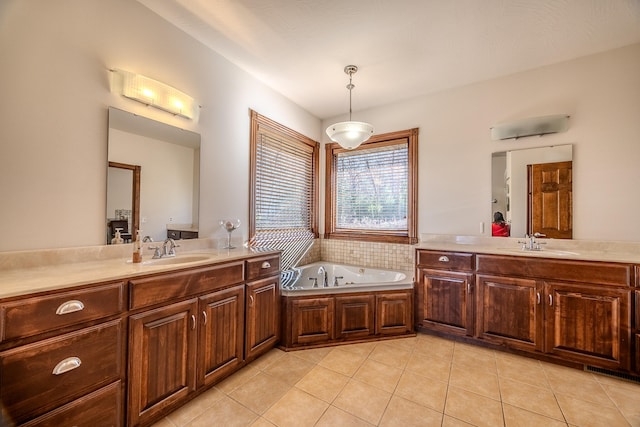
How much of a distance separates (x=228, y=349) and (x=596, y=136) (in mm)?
3791

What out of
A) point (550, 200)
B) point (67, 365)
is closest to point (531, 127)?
point (550, 200)

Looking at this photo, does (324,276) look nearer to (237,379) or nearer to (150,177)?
(237,379)

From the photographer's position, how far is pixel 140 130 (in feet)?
6.50

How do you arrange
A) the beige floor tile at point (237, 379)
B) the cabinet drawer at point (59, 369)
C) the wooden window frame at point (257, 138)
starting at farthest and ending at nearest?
the wooden window frame at point (257, 138) < the beige floor tile at point (237, 379) < the cabinet drawer at point (59, 369)

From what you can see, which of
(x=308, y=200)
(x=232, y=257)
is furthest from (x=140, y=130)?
(x=308, y=200)

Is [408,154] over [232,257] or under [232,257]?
over

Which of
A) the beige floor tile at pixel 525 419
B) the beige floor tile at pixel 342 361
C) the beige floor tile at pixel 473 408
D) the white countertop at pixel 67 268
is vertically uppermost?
the white countertop at pixel 67 268

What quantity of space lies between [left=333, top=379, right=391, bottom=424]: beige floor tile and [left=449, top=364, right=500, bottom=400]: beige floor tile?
59 centimetres

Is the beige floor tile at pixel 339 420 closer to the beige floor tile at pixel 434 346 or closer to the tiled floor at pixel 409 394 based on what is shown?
Answer: the tiled floor at pixel 409 394

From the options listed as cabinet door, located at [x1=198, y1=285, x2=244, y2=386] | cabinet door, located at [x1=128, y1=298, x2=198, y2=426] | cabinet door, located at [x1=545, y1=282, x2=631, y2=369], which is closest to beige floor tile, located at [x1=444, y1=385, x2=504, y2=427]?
cabinet door, located at [x1=545, y1=282, x2=631, y2=369]

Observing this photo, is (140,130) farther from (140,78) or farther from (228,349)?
(228,349)

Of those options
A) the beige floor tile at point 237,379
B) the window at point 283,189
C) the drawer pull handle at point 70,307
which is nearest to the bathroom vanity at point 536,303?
the window at point 283,189

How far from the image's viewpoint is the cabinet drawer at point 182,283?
1.44 m

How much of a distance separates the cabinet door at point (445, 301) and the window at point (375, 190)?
681 mm
